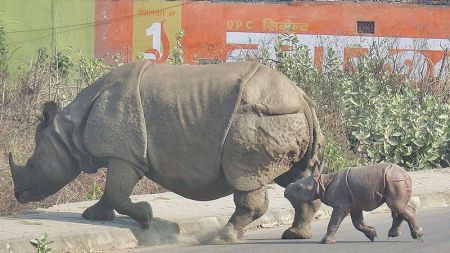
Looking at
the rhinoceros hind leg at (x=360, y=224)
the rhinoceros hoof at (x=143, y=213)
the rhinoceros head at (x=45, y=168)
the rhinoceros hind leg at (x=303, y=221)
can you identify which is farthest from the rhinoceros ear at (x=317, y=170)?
the rhinoceros head at (x=45, y=168)

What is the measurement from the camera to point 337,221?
1044 cm

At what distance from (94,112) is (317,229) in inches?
128

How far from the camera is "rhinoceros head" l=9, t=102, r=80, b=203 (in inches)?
→ 430

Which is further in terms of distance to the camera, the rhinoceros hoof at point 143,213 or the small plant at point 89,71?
the small plant at point 89,71

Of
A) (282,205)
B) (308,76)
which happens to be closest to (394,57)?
(308,76)

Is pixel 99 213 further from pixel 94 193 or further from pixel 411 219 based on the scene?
pixel 411 219

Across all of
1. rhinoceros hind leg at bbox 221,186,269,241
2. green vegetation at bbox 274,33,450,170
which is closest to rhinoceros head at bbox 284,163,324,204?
rhinoceros hind leg at bbox 221,186,269,241

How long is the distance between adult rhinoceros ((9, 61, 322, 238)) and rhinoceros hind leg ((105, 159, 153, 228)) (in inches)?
0.4

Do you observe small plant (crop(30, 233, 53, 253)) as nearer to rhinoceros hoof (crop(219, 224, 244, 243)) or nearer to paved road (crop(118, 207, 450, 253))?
paved road (crop(118, 207, 450, 253))

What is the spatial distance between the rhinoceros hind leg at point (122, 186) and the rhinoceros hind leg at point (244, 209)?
3.01 ft

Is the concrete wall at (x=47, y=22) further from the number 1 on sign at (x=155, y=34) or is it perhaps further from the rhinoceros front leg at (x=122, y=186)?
the rhinoceros front leg at (x=122, y=186)

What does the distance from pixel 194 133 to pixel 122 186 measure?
94 centimetres

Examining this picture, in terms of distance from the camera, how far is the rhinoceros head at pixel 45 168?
10922 millimetres

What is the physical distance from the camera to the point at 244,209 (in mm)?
10352
